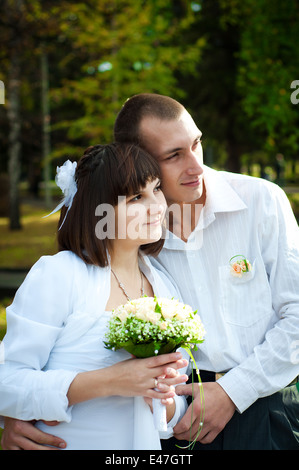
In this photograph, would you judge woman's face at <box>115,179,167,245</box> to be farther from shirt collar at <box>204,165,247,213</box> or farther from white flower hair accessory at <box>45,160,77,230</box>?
shirt collar at <box>204,165,247,213</box>

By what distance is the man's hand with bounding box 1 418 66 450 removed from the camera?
2.42 meters

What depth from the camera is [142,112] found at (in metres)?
3.25

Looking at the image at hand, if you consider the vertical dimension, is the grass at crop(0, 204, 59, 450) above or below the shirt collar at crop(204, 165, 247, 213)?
below

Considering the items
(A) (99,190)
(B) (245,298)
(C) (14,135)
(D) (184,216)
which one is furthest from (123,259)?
(C) (14,135)

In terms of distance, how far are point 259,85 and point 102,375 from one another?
1393 centimetres

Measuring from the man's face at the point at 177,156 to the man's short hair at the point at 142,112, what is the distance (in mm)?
49

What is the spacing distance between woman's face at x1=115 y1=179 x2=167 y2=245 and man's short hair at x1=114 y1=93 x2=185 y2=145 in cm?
57

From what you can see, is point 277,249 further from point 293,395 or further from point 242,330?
point 293,395

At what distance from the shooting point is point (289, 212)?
3.08 meters

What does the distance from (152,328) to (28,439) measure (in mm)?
823

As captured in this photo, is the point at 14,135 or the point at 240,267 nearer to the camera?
the point at 240,267

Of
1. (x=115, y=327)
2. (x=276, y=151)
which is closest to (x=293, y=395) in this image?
(x=115, y=327)

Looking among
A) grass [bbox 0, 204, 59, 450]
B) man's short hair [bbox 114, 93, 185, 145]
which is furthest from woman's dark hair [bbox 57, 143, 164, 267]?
grass [bbox 0, 204, 59, 450]

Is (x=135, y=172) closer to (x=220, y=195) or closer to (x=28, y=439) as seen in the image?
(x=220, y=195)
